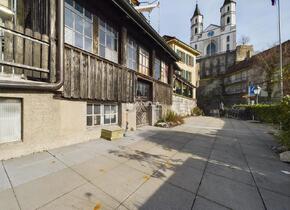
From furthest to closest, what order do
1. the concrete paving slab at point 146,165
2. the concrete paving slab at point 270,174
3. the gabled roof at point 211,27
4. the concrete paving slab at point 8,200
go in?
the gabled roof at point 211,27 < the concrete paving slab at point 146,165 < the concrete paving slab at point 270,174 < the concrete paving slab at point 8,200

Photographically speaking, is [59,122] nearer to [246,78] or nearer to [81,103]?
[81,103]

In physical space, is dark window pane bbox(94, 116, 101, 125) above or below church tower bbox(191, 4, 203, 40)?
below

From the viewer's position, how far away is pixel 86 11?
22.5ft

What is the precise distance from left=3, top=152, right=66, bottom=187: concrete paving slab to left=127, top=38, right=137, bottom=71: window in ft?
21.6

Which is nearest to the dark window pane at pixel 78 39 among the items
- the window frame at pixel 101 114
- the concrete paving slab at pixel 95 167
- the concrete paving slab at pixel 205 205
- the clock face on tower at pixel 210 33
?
the window frame at pixel 101 114

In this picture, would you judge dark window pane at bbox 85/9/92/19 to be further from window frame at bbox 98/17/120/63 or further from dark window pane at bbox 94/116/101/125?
dark window pane at bbox 94/116/101/125

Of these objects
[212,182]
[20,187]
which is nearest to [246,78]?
[212,182]

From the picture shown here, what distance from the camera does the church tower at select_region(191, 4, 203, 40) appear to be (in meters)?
65.7

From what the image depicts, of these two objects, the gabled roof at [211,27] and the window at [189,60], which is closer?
the window at [189,60]

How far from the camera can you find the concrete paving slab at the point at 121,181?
10.2 ft

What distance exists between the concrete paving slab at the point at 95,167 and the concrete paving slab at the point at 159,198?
1.09 metres

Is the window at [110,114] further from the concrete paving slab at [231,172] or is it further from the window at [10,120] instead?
the concrete paving slab at [231,172]

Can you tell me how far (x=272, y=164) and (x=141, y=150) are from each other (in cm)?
398

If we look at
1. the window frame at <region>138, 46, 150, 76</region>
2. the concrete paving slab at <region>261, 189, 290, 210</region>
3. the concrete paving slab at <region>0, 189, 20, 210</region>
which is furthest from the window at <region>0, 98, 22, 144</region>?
the window frame at <region>138, 46, 150, 76</region>
